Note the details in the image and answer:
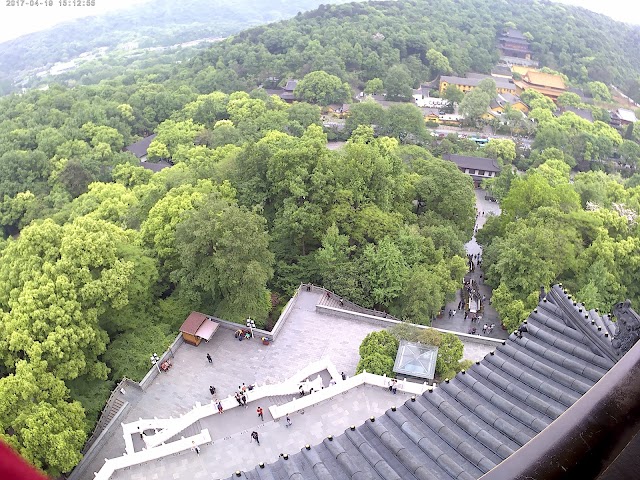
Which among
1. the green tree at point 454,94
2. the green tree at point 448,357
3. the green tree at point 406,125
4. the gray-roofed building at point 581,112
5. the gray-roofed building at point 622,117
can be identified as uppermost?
the green tree at point 448,357

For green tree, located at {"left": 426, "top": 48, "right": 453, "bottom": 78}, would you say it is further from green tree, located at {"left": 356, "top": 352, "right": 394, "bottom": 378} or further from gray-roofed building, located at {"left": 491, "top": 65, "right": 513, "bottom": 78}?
green tree, located at {"left": 356, "top": 352, "right": 394, "bottom": 378}

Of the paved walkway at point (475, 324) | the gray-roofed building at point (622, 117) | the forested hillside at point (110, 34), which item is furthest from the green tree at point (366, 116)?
the forested hillside at point (110, 34)

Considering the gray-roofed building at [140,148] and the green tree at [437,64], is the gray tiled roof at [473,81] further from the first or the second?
the gray-roofed building at [140,148]

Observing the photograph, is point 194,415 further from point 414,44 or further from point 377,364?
point 414,44

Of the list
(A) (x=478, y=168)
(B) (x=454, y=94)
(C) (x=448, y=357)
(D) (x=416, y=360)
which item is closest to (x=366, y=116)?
(A) (x=478, y=168)

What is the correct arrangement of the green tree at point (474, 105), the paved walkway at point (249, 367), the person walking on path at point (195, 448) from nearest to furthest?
1. the person walking on path at point (195, 448)
2. the paved walkway at point (249, 367)
3. the green tree at point (474, 105)
